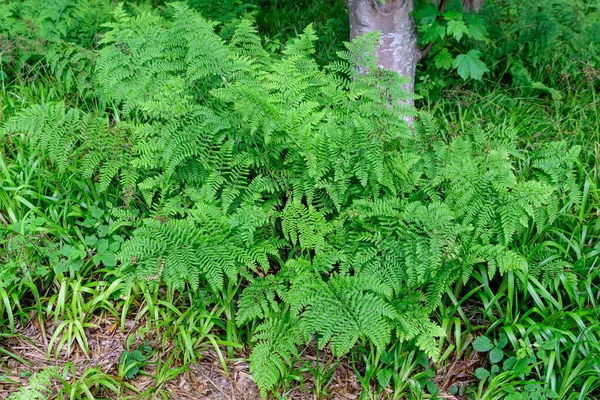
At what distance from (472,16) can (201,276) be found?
2.50 metres

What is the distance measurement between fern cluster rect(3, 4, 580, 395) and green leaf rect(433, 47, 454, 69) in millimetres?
874

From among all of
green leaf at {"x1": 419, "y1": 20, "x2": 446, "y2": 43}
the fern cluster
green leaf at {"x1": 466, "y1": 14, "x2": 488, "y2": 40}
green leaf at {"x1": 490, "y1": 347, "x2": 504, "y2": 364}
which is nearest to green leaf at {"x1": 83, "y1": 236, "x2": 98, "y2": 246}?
the fern cluster

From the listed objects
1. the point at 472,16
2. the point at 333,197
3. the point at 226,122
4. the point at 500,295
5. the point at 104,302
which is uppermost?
the point at 472,16

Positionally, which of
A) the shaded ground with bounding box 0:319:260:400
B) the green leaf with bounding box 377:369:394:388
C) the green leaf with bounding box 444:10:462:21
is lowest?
the shaded ground with bounding box 0:319:260:400

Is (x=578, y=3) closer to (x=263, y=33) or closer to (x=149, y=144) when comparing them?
(x=263, y=33)

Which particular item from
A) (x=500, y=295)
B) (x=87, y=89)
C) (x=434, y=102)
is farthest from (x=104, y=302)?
(x=434, y=102)

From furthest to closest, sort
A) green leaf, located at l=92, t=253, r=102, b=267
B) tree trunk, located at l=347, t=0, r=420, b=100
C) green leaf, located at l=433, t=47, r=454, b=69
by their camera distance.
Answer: green leaf, located at l=433, t=47, r=454, b=69
tree trunk, located at l=347, t=0, r=420, b=100
green leaf, located at l=92, t=253, r=102, b=267

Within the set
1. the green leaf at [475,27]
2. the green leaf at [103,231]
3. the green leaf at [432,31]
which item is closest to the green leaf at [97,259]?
the green leaf at [103,231]

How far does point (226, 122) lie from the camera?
295cm

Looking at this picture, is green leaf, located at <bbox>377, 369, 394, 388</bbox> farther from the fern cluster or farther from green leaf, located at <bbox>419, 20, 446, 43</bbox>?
green leaf, located at <bbox>419, 20, 446, 43</bbox>

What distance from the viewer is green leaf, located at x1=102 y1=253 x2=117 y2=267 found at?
9.90ft

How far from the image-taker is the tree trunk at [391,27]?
11.7 ft

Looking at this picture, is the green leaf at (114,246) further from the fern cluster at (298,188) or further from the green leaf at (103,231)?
the fern cluster at (298,188)

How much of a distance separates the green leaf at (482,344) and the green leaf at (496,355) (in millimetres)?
25
